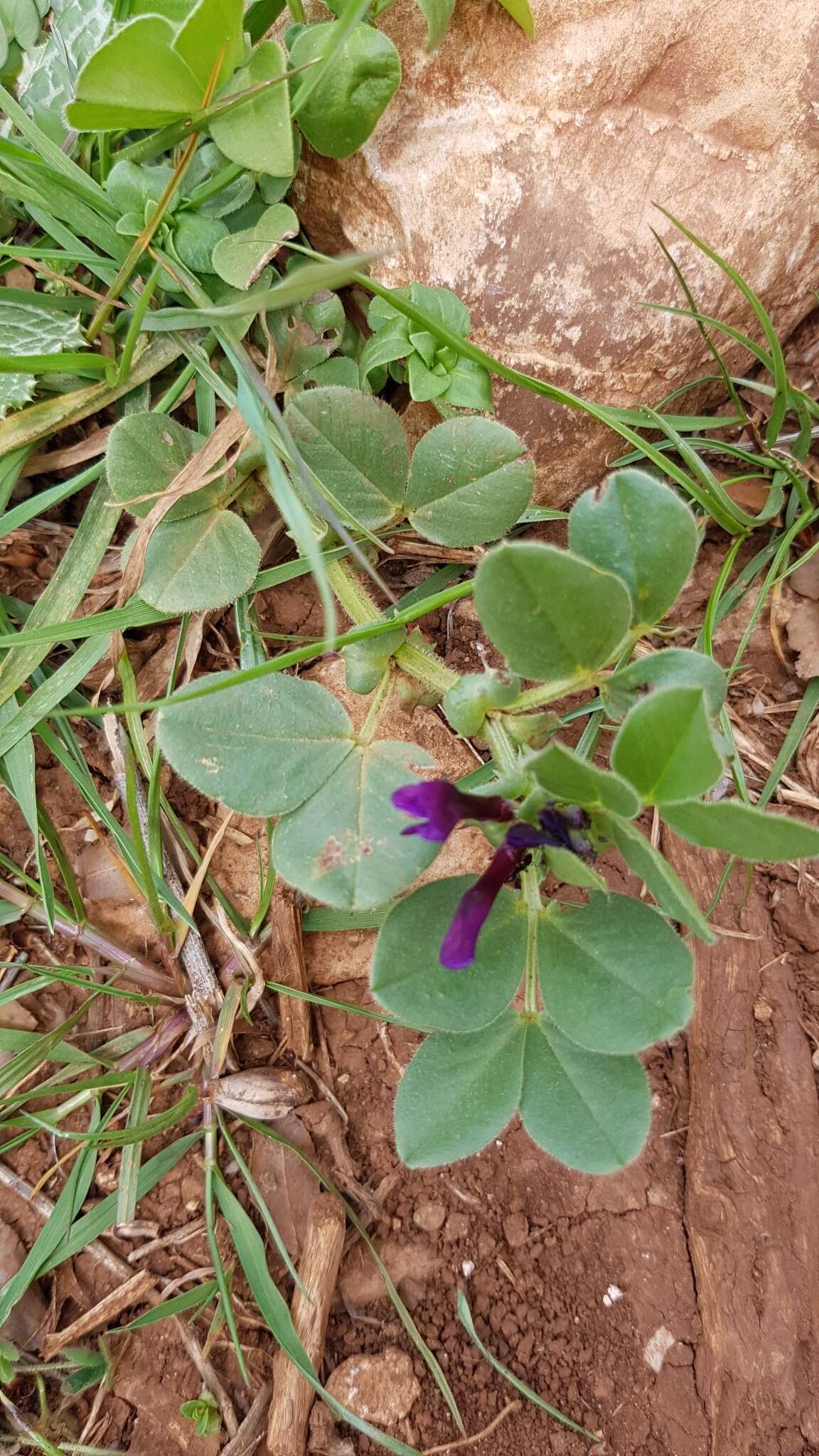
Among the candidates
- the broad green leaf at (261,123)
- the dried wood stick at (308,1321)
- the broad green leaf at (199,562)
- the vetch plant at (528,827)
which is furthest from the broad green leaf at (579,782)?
the dried wood stick at (308,1321)

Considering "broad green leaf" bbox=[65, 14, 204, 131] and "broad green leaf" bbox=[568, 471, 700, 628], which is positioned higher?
"broad green leaf" bbox=[65, 14, 204, 131]

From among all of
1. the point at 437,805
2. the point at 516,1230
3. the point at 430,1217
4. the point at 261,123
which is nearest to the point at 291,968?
the point at 430,1217

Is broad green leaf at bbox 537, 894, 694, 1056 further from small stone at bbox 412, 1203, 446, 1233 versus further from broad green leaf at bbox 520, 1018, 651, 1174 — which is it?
small stone at bbox 412, 1203, 446, 1233

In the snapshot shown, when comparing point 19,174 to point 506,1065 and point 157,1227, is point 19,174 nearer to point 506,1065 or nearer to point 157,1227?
point 506,1065

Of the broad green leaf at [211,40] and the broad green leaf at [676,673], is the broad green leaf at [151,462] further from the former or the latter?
the broad green leaf at [676,673]

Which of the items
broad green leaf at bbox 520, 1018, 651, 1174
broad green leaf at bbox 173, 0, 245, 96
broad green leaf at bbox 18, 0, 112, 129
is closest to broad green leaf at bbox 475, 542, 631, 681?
broad green leaf at bbox 520, 1018, 651, 1174

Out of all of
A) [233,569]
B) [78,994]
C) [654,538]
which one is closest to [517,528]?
[233,569]

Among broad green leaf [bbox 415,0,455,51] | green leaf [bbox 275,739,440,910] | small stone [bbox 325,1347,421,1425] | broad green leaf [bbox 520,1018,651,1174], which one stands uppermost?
broad green leaf [bbox 415,0,455,51]
